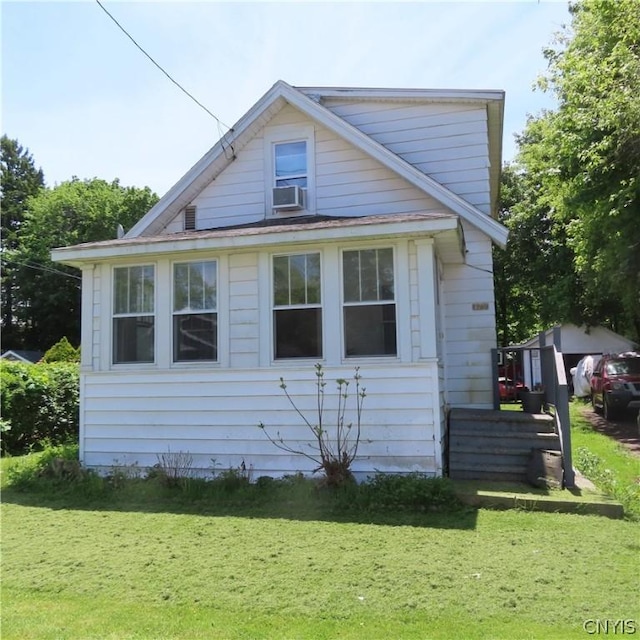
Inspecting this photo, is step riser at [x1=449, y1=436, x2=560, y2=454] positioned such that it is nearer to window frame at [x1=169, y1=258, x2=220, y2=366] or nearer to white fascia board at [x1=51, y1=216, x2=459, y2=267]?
white fascia board at [x1=51, y1=216, x2=459, y2=267]

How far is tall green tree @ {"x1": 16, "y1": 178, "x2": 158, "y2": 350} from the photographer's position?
38344 millimetres

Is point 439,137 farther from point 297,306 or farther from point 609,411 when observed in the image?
point 609,411

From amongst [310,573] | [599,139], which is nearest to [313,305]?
[310,573]

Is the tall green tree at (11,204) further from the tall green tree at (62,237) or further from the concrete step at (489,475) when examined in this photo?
the concrete step at (489,475)

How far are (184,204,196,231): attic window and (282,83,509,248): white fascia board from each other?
9.21 feet

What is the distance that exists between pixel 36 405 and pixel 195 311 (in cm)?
562

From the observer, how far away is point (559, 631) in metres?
3.34

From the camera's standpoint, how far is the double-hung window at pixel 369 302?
23.1 feet

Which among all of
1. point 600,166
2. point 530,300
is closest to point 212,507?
point 600,166


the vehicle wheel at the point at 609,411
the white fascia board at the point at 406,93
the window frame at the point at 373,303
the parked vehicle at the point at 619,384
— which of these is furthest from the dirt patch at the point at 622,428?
the white fascia board at the point at 406,93

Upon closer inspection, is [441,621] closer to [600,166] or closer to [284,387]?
[284,387]

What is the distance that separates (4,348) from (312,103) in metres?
38.9

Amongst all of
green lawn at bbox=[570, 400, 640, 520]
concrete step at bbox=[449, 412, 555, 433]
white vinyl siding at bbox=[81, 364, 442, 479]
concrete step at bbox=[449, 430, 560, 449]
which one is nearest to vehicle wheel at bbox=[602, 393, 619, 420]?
green lawn at bbox=[570, 400, 640, 520]

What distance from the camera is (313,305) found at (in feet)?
23.9
